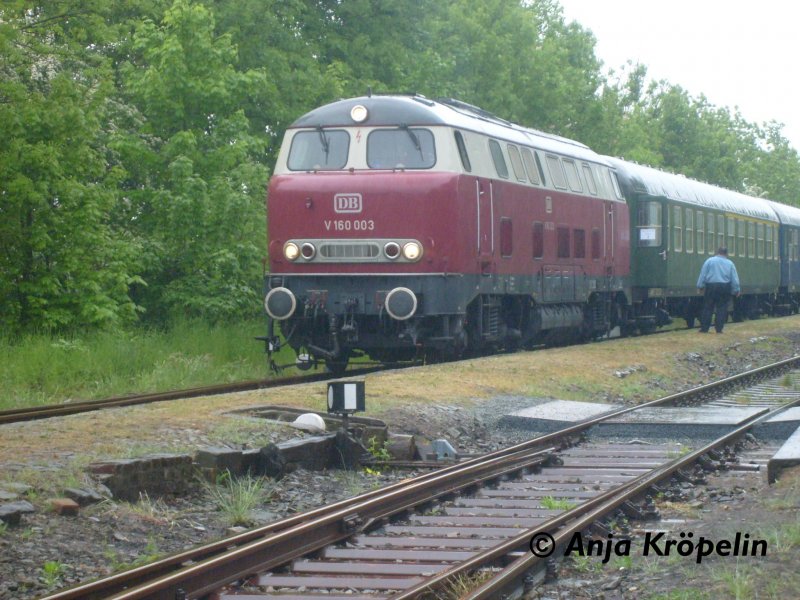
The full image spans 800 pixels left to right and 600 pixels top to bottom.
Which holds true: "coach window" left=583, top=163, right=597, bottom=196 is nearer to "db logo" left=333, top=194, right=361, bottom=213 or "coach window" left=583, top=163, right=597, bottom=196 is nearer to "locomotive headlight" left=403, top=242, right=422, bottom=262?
"locomotive headlight" left=403, top=242, right=422, bottom=262

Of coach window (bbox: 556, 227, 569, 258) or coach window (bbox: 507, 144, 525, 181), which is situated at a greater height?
coach window (bbox: 507, 144, 525, 181)

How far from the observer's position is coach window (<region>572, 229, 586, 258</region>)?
21.4 metres

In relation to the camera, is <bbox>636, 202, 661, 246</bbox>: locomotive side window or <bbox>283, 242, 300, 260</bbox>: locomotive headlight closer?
<bbox>283, 242, 300, 260</bbox>: locomotive headlight

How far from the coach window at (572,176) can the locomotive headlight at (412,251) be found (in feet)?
18.8

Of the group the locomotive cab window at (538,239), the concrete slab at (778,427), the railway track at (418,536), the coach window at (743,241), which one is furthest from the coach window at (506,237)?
the coach window at (743,241)

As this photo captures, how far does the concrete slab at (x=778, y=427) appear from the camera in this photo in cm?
1214

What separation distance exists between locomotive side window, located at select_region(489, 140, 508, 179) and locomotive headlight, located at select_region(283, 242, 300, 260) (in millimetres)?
3198

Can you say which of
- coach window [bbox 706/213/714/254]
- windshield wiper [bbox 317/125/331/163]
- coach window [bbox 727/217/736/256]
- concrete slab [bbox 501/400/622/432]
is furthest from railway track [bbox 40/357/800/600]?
coach window [bbox 727/217/736/256]

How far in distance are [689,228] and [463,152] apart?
528 inches

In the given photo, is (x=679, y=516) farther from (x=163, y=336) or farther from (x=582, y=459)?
(x=163, y=336)

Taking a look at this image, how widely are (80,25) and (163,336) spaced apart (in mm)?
6339

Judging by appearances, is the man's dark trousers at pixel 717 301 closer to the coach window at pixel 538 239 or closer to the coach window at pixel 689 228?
the coach window at pixel 689 228

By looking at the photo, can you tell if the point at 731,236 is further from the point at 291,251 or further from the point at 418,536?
the point at 418,536

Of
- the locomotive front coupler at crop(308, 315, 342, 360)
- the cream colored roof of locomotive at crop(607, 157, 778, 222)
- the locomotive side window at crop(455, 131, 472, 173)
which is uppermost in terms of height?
the cream colored roof of locomotive at crop(607, 157, 778, 222)
